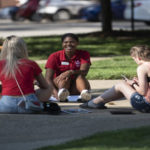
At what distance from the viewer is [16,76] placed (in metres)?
7.15

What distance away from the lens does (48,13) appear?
109ft

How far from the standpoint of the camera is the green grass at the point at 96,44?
1563cm

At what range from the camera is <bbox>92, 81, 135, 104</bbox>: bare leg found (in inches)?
298

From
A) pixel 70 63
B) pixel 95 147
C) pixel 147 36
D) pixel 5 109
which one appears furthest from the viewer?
pixel 147 36

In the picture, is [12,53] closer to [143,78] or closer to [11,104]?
[11,104]

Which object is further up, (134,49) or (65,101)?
(134,49)

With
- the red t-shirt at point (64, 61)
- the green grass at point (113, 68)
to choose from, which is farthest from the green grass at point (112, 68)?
the red t-shirt at point (64, 61)

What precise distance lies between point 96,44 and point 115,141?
12.1 m

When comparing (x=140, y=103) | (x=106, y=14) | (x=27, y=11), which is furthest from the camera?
(x=27, y=11)

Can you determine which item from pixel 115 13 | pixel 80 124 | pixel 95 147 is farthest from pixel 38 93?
pixel 115 13

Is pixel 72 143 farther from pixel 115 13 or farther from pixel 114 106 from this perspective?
pixel 115 13

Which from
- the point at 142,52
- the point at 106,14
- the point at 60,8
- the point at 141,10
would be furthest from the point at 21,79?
the point at 60,8

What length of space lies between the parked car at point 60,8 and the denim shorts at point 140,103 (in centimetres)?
2580

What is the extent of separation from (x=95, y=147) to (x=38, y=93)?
241cm
